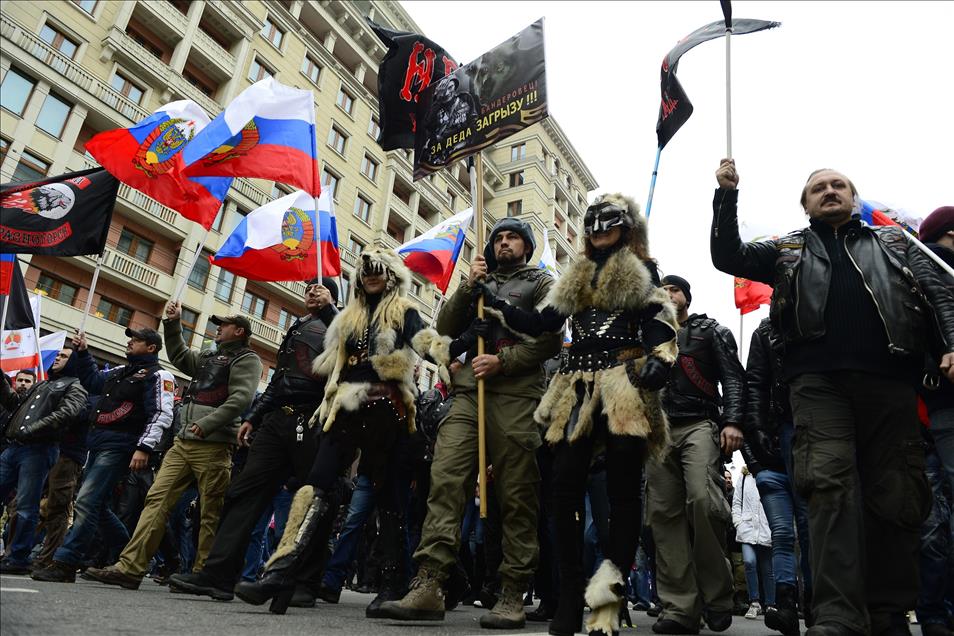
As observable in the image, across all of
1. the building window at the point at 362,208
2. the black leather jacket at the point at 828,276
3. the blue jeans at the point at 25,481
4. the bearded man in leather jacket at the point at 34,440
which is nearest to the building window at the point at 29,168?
the building window at the point at 362,208

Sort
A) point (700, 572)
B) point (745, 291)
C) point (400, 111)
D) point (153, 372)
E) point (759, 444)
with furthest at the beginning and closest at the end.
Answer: point (745, 291)
point (153, 372)
point (400, 111)
point (759, 444)
point (700, 572)

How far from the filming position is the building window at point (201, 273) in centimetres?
2656

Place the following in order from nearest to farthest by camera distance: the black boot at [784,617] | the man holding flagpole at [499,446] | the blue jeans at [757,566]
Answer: the man holding flagpole at [499,446]
the black boot at [784,617]
the blue jeans at [757,566]

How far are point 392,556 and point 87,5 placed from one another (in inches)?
1072

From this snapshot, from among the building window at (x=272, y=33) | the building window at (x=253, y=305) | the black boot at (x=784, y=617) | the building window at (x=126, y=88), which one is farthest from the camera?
the building window at (x=272, y=33)

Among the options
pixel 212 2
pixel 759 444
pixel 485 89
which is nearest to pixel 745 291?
pixel 759 444

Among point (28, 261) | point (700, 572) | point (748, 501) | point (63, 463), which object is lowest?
point (700, 572)

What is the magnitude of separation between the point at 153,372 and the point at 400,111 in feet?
10.7

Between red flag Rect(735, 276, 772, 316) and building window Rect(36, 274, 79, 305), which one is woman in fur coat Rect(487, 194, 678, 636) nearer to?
red flag Rect(735, 276, 772, 316)

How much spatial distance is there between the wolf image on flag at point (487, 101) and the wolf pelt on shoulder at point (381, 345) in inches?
39.2

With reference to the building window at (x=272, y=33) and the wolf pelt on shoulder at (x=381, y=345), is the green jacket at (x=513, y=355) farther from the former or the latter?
the building window at (x=272, y=33)

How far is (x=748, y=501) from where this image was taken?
8.87 meters

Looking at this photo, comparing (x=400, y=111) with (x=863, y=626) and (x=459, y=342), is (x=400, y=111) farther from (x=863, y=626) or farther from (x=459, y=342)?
(x=863, y=626)

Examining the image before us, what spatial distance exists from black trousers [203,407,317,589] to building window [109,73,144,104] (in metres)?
24.7
